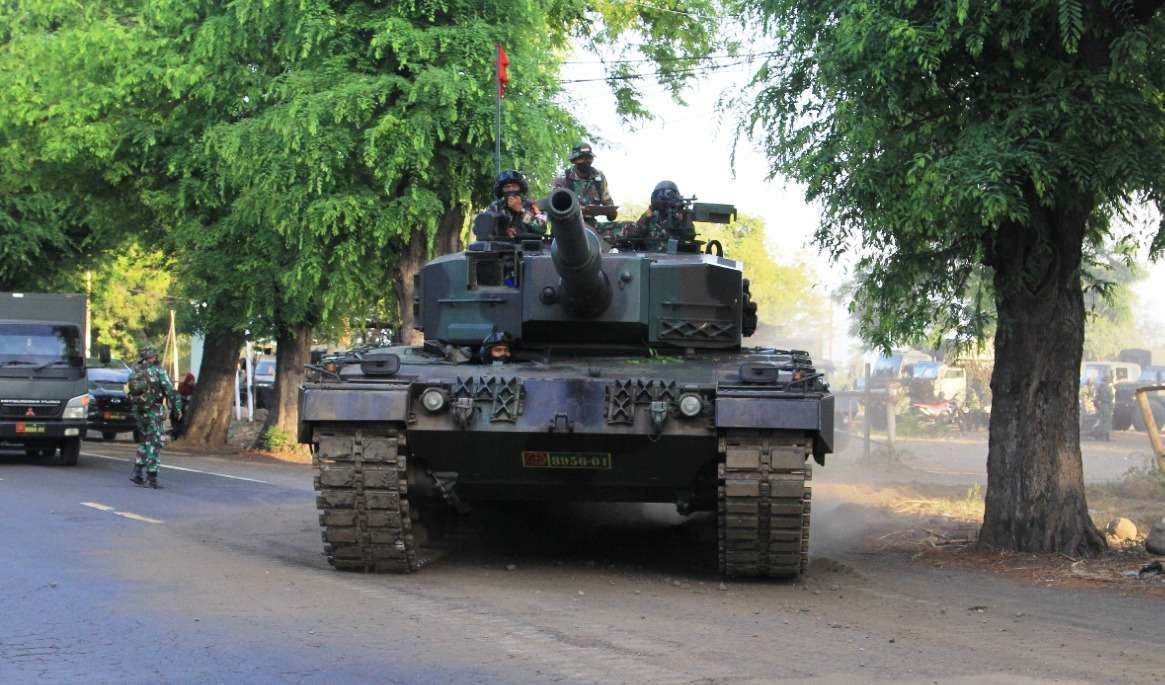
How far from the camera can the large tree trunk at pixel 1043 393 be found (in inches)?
493

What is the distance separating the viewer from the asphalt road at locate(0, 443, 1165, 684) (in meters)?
7.02

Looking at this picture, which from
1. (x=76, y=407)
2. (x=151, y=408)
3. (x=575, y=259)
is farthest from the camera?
(x=76, y=407)

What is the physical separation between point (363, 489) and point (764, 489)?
2.62 meters

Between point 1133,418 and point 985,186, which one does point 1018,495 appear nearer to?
point 985,186

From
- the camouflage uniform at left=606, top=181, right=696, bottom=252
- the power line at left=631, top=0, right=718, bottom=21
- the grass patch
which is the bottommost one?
the grass patch

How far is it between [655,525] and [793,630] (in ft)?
20.2

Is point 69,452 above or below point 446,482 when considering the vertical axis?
below

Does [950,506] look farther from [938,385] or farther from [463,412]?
[938,385]

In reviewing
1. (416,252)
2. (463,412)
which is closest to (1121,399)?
(416,252)

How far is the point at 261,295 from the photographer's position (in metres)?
24.3

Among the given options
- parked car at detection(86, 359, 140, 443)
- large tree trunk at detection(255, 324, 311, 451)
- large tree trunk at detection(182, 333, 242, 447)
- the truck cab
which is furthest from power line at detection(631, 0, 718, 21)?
parked car at detection(86, 359, 140, 443)

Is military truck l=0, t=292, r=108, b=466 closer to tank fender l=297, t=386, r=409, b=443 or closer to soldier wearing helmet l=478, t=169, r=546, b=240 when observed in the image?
soldier wearing helmet l=478, t=169, r=546, b=240

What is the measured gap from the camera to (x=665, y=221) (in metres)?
A: 12.4

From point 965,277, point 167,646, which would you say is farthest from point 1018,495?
point 167,646
